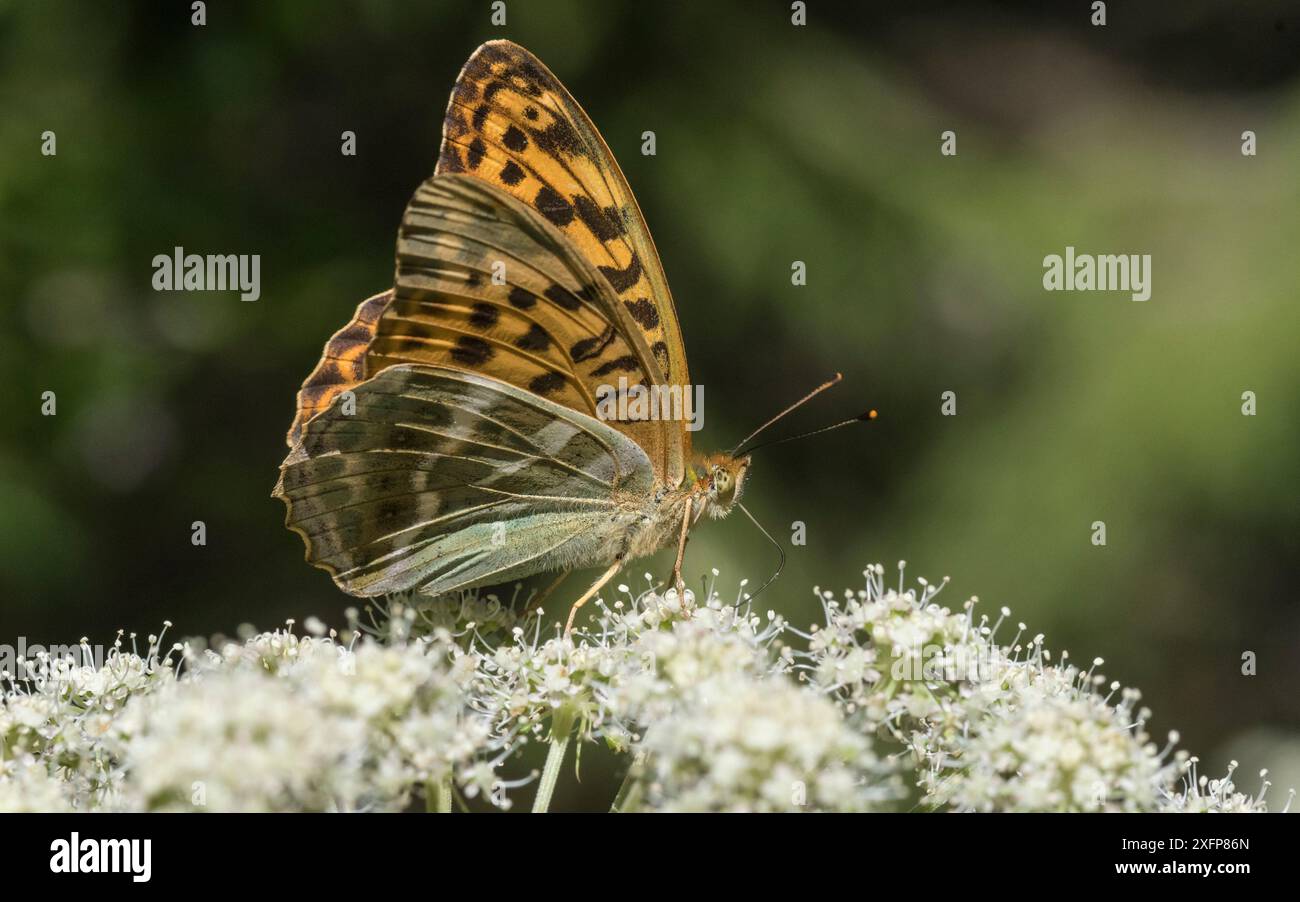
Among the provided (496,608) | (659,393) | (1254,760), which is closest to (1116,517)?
(1254,760)

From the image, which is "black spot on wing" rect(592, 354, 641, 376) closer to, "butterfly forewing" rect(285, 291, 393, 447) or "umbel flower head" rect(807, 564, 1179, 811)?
"butterfly forewing" rect(285, 291, 393, 447)

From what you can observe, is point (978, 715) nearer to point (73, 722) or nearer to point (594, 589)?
point (594, 589)

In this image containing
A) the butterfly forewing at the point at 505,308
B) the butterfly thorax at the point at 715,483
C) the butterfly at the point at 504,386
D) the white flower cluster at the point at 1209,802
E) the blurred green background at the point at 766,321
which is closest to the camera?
the white flower cluster at the point at 1209,802

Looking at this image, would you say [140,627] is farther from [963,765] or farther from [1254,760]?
[1254,760]

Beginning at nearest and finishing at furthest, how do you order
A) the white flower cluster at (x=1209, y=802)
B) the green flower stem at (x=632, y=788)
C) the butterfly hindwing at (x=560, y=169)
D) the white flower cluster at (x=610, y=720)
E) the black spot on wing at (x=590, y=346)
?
the white flower cluster at (x=610, y=720) < the green flower stem at (x=632, y=788) < the white flower cluster at (x=1209, y=802) < the black spot on wing at (x=590, y=346) < the butterfly hindwing at (x=560, y=169)

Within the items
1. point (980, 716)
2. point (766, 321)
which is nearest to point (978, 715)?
point (980, 716)

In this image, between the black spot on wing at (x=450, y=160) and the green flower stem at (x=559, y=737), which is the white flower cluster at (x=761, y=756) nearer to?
the green flower stem at (x=559, y=737)

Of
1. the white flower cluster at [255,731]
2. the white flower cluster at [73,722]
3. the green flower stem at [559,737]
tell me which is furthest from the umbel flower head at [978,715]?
the white flower cluster at [73,722]

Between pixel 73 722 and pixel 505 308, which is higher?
pixel 505 308
